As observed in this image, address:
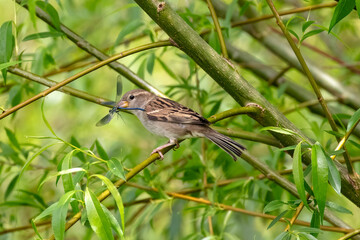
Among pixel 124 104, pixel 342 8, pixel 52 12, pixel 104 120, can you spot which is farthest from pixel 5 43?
pixel 342 8

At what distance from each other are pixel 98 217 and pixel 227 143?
3.44 ft

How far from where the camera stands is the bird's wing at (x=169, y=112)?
2997 mm

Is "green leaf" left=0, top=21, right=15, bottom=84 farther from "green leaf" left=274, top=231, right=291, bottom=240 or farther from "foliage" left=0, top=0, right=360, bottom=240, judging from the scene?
"green leaf" left=274, top=231, right=291, bottom=240

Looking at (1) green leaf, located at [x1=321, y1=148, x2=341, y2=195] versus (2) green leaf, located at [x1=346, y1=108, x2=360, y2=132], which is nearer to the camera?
(1) green leaf, located at [x1=321, y1=148, x2=341, y2=195]

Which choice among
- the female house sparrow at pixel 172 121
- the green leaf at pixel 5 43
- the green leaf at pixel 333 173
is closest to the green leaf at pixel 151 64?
the female house sparrow at pixel 172 121

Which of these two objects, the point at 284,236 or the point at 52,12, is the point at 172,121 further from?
the point at 284,236

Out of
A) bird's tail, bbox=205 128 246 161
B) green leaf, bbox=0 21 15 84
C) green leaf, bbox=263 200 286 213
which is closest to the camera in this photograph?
green leaf, bbox=263 200 286 213

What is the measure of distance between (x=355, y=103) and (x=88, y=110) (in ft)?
7.71

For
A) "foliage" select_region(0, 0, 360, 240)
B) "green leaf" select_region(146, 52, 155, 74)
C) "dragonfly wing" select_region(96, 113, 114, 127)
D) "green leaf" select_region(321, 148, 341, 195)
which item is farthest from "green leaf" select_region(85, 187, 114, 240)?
"green leaf" select_region(146, 52, 155, 74)

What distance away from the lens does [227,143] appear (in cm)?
265

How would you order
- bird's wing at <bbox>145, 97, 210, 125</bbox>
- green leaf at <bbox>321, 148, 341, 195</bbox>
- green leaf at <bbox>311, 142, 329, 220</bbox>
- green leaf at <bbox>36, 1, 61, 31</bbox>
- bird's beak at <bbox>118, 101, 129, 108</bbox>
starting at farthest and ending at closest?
bird's beak at <bbox>118, 101, 129, 108</bbox> < bird's wing at <bbox>145, 97, 210, 125</bbox> < green leaf at <bbox>36, 1, 61, 31</bbox> < green leaf at <bbox>321, 148, 341, 195</bbox> < green leaf at <bbox>311, 142, 329, 220</bbox>

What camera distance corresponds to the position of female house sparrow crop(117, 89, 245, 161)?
8.78ft

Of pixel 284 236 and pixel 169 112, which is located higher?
pixel 169 112

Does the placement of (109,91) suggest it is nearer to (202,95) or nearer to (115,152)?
(115,152)
